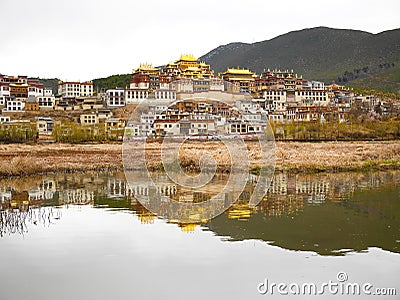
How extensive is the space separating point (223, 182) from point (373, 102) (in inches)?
2212

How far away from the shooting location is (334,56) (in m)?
133

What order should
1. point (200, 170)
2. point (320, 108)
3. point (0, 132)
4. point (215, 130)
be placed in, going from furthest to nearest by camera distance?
point (320, 108)
point (215, 130)
point (0, 132)
point (200, 170)

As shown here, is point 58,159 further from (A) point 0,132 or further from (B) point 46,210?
(A) point 0,132

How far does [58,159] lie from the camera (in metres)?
24.9

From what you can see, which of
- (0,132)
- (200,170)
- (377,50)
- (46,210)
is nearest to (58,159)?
(200,170)

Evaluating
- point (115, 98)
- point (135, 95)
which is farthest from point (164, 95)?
point (115, 98)

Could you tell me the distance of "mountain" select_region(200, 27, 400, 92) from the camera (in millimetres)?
108375

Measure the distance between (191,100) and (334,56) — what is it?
263 feet

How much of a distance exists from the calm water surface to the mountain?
295 feet

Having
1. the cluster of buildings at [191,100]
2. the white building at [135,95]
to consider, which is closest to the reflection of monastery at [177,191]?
the cluster of buildings at [191,100]

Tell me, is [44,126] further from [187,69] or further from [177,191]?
[177,191]

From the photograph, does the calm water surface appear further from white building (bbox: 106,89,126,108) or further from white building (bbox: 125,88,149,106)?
white building (bbox: 125,88,149,106)

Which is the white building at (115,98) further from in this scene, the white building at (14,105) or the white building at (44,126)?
the white building at (44,126)

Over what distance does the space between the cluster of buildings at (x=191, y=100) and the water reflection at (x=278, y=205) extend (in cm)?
3010
